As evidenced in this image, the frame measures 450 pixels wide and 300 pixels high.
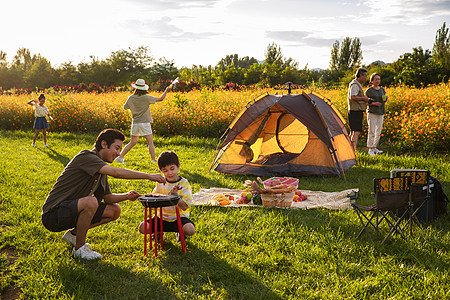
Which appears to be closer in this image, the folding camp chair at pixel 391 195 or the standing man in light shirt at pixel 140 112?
the folding camp chair at pixel 391 195

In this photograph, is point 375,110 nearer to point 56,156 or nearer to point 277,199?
point 277,199

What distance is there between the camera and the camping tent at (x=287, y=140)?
22.3ft

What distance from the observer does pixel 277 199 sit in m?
5.11

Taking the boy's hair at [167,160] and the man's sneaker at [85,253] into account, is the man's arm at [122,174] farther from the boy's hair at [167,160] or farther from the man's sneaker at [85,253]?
→ the man's sneaker at [85,253]

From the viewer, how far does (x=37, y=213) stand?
479 centimetres

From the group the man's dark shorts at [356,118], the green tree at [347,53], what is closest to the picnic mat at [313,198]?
the man's dark shorts at [356,118]

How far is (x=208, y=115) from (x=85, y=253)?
7.84 m

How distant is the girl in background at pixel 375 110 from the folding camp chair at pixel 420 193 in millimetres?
3907

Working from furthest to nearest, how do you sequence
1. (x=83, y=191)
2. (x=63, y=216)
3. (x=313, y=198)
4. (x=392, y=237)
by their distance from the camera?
(x=313, y=198) → (x=392, y=237) → (x=83, y=191) → (x=63, y=216)

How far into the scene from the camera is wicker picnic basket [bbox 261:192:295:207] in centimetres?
509

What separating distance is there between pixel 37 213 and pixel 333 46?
4556 centimetres

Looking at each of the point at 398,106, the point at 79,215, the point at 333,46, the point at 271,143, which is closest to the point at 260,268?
the point at 79,215

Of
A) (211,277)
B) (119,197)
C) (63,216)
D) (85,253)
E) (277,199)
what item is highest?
(119,197)

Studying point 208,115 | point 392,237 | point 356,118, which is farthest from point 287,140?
point 392,237
